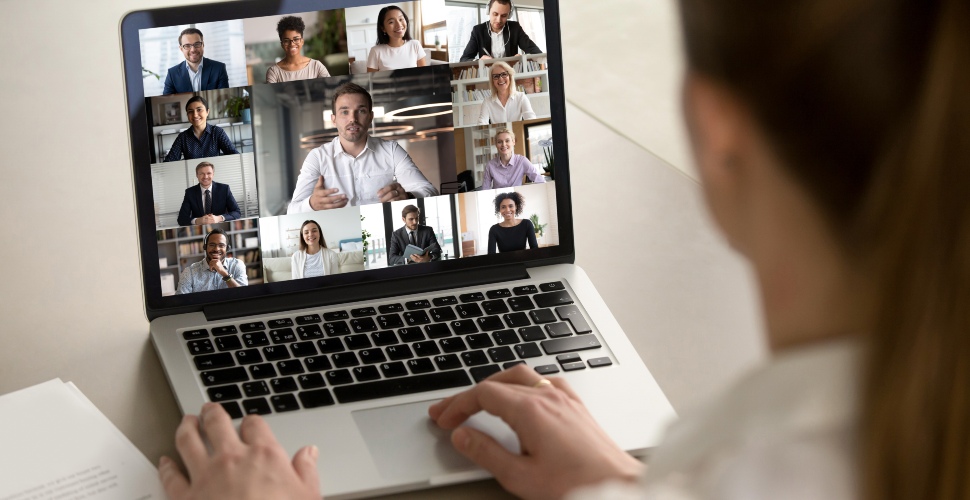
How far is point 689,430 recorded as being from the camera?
18.6 inches

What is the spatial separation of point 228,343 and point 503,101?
0.36 metres

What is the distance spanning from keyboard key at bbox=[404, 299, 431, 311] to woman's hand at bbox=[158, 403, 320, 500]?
23cm

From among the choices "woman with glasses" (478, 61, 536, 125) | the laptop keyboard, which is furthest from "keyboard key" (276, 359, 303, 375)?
"woman with glasses" (478, 61, 536, 125)

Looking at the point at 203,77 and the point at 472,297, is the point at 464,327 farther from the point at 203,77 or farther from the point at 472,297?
the point at 203,77

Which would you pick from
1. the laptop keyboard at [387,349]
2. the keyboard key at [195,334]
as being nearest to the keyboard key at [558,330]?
the laptop keyboard at [387,349]

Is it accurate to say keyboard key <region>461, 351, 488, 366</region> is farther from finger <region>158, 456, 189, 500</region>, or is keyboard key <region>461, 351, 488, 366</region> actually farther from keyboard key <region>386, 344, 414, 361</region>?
finger <region>158, 456, 189, 500</region>

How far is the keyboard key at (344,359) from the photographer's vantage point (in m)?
0.80

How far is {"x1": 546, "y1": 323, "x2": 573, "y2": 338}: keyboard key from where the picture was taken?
0.84 metres

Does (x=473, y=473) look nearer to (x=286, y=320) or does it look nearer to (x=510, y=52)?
(x=286, y=320)

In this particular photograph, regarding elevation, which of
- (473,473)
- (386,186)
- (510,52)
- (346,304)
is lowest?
(473,473)

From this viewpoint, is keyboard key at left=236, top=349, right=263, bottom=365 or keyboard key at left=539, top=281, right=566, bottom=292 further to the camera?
keyboard key at left=539, top=281, right=566, bottom=292

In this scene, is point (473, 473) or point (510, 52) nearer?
point (473, 473)

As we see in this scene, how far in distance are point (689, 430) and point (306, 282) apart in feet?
1.71

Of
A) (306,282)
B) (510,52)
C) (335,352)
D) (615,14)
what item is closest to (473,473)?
(335,352)
